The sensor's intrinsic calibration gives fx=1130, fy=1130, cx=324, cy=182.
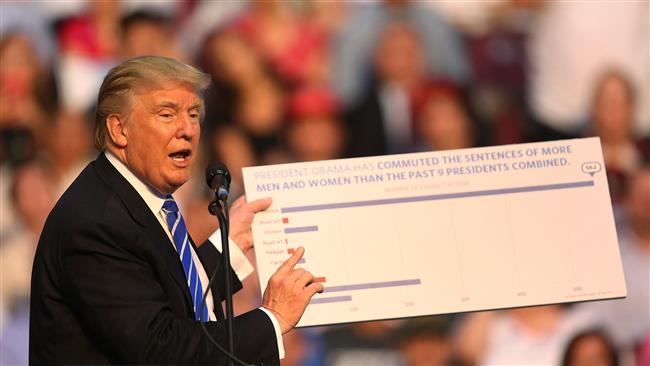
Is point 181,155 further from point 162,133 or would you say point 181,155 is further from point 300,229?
point 300,229

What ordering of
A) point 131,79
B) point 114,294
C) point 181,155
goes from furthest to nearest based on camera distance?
point 181,155, point 131,79, point 114,294

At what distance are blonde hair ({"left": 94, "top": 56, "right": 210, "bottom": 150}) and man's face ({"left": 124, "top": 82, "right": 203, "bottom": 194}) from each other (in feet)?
0.07

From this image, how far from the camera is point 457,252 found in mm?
4199

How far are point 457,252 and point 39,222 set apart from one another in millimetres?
3447

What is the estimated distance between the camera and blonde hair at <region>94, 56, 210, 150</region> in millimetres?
3434

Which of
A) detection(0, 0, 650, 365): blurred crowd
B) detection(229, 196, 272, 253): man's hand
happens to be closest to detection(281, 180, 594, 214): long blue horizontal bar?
detection(229, 196, 272, 253): man's hand

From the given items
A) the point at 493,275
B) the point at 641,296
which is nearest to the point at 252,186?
the point at 493,275

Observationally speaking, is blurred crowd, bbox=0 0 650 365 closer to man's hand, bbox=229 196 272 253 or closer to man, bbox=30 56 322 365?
man's hand, bbox=229 196 272 253

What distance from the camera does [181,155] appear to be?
3.54 m

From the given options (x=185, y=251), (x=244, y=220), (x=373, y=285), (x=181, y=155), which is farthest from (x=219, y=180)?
(x=373, y=285)

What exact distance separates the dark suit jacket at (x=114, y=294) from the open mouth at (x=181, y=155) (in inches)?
6.5

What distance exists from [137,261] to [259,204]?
79cm

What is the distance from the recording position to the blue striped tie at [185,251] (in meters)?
3.53

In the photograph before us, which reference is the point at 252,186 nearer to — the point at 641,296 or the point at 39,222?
the point at 39,222
